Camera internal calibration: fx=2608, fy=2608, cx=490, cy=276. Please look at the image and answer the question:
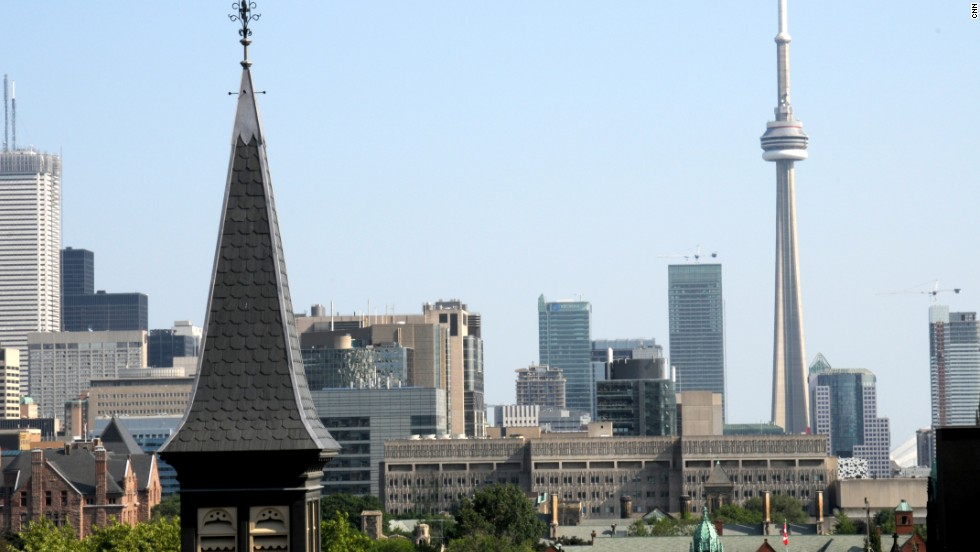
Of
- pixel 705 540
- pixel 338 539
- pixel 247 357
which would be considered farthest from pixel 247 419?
pixel 705 540

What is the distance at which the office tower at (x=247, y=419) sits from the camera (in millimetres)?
37688

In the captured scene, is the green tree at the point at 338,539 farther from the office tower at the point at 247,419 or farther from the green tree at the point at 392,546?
the office tower at the point at 247,419

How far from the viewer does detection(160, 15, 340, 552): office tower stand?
124 ft

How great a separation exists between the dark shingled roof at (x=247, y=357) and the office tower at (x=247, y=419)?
15 millimetres

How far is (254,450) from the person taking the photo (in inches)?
1481

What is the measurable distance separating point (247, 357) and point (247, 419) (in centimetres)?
90

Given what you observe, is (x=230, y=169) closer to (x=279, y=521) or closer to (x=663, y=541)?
(x=279, y=521)

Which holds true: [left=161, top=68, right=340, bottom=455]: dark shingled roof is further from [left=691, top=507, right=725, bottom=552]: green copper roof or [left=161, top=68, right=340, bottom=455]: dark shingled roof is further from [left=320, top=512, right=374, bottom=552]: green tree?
[left=691, top=507, right=725, bottom=552]: green copper roof

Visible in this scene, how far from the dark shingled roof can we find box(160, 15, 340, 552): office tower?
15 mm

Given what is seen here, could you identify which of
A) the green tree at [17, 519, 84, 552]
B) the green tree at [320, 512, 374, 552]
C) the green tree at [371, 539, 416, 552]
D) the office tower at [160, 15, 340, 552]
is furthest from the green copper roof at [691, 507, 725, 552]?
the office tower at [160, 15, 340, 552]

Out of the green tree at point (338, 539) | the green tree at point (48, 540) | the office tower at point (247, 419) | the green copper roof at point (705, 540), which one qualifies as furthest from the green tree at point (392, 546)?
the office tower at point (247, 419)

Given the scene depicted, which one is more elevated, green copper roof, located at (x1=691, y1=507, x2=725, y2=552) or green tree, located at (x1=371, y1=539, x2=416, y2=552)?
green copper roof, located at (x1=691, y1=507, x2=725, y2=552)

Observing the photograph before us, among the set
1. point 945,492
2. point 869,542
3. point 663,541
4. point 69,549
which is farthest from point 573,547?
point 945,492

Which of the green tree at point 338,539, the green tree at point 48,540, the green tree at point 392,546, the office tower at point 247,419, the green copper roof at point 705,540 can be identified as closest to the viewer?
the office tower at point 247,419
